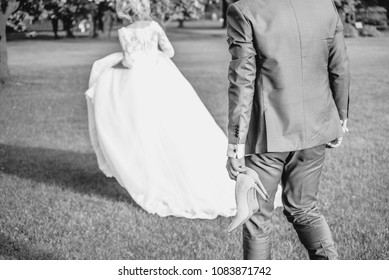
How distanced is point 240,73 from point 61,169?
4847mm

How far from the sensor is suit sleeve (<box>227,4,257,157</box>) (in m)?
3.24

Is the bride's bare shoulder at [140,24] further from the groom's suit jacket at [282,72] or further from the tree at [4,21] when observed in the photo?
the tree at [4,21]

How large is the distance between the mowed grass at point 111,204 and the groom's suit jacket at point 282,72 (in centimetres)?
155

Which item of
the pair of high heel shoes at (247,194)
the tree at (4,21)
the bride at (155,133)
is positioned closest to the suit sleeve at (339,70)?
the pair of high heel shoes at (247,194)

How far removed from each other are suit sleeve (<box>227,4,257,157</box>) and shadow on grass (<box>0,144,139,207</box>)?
2.94m

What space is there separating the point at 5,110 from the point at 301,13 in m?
9.99

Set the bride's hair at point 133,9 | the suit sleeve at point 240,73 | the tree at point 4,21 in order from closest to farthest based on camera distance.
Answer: the suit sleeve at point 240,73 < the bride's hair at point 133,9 < the tree at point 4,21

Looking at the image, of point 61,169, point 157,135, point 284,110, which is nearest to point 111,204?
point 157,135

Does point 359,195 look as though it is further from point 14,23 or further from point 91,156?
point 14,23

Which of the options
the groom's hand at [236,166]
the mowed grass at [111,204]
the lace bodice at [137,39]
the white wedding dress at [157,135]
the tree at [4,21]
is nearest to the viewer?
the groom's hand at [236,166]

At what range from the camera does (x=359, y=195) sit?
608cm

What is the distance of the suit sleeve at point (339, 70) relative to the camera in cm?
347

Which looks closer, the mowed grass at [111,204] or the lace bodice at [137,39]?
the mowed grass at [111,204]

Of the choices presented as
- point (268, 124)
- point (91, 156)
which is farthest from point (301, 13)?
point (91, 156)
